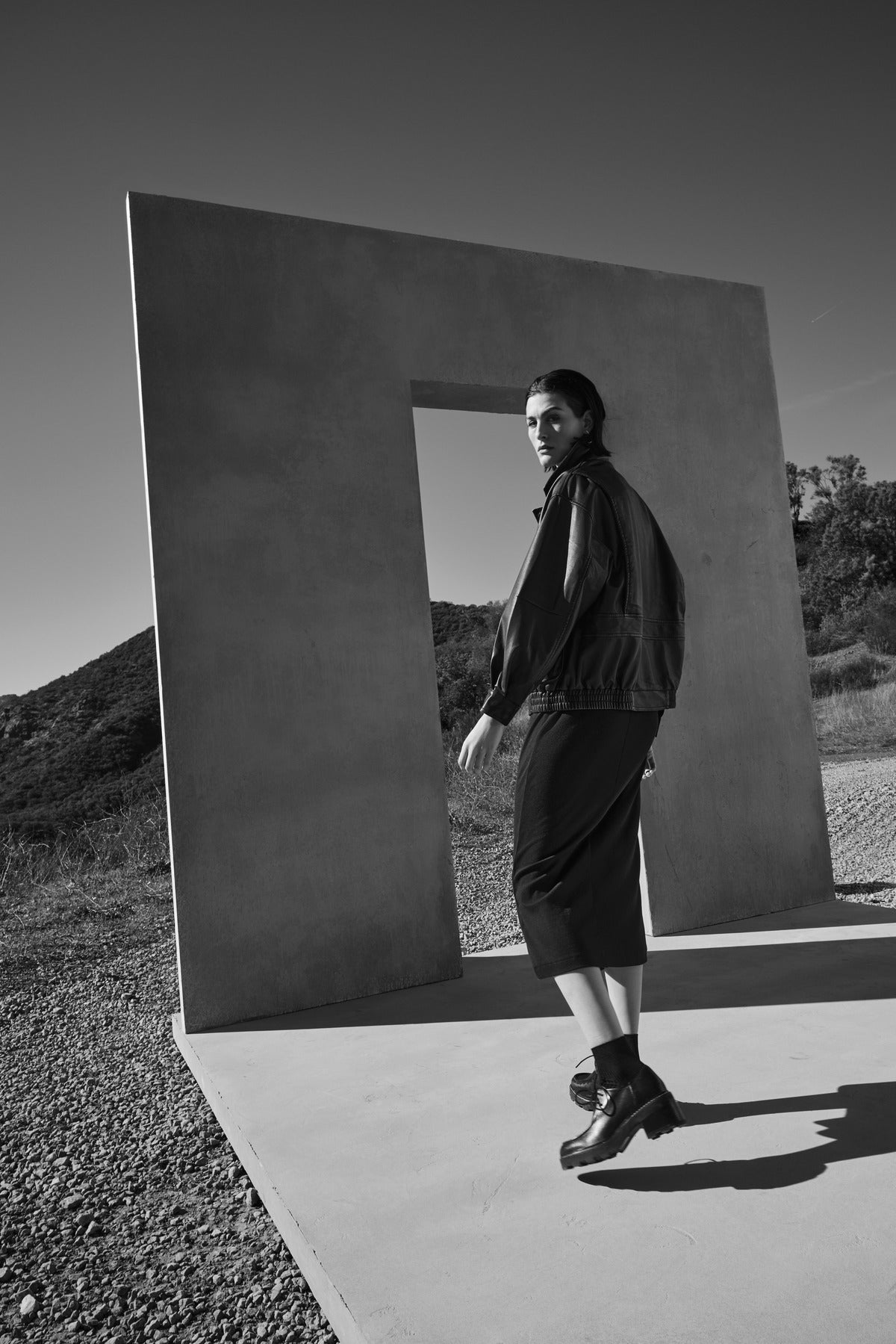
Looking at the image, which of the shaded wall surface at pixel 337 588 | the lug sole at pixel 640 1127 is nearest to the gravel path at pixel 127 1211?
the shaded wall surface at pixel 337 588

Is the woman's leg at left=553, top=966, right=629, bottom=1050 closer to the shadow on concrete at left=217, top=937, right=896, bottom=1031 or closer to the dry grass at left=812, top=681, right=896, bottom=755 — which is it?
the shadow on concrete at left=217, top=937, right=896, bottom=1031

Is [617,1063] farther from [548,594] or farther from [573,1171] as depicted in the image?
[548,594]

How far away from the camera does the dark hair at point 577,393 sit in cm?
188

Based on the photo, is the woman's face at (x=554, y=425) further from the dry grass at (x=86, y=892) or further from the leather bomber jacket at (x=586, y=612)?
the dry grass at (x=86, y=892)

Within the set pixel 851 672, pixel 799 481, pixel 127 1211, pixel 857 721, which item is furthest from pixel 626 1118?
pixel 799 481

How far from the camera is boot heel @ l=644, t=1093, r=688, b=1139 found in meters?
1.66

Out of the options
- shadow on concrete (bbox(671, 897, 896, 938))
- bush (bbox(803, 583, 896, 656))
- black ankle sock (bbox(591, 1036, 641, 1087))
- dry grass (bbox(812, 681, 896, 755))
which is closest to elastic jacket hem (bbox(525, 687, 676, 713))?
black ankle sock (bbox(591, 1036, 641, 1087))

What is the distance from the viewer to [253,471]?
302 centimetres

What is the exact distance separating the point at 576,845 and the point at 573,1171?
0.59 m

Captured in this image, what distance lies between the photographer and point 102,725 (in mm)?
16719

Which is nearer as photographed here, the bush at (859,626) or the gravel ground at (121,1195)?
the gravel ground at (121,1195)

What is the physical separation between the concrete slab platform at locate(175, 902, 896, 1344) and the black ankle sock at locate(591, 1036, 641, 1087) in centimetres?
18

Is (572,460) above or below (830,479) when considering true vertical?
below

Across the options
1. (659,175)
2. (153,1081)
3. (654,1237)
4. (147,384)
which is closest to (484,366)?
(147,384)
